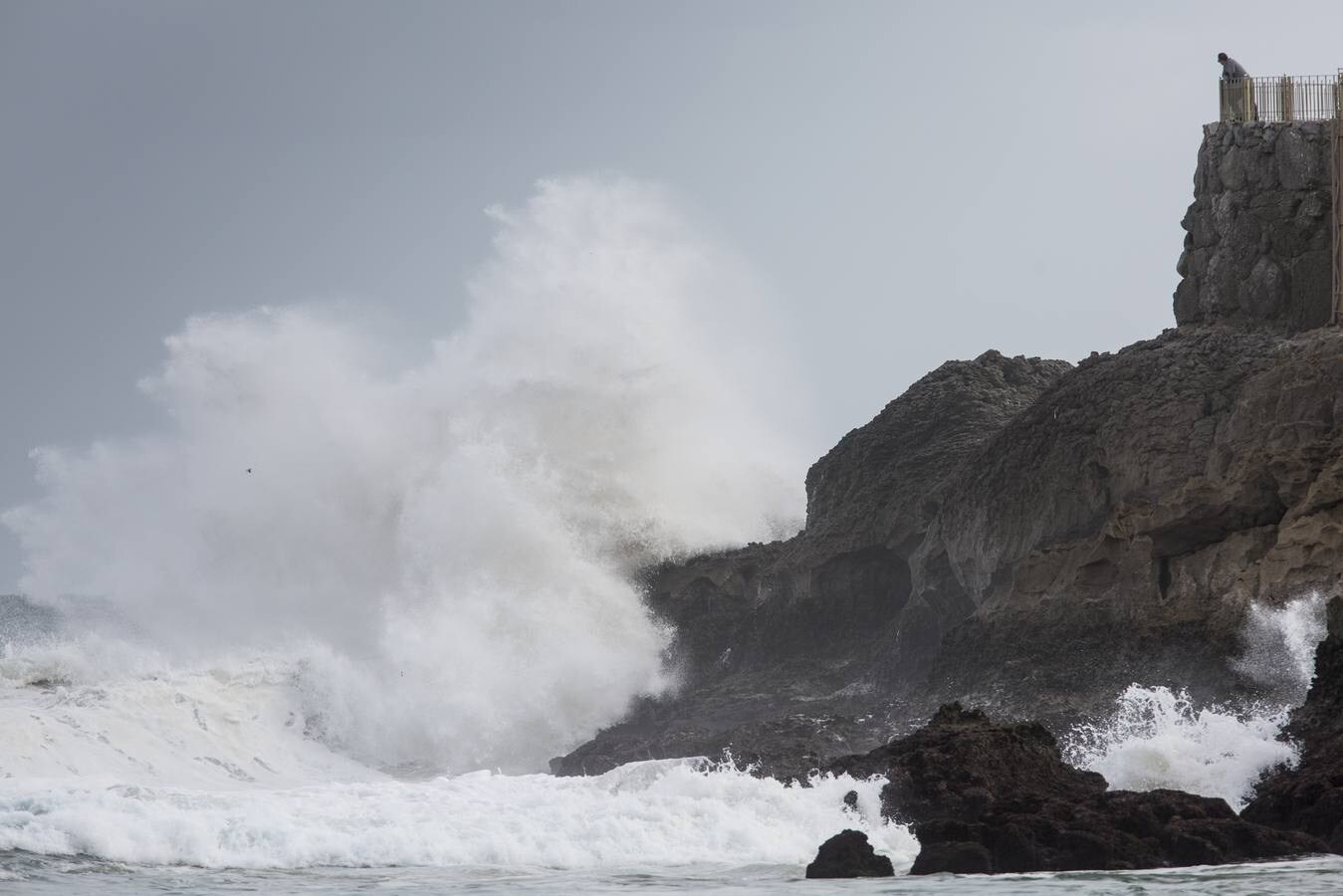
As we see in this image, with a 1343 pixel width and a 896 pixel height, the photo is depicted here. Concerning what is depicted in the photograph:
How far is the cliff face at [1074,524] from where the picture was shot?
20.8 meters

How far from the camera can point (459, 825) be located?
16266mm

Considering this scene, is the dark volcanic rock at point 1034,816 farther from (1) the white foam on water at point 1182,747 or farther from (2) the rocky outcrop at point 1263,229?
(2) the rocky outcrop at point 1263,229

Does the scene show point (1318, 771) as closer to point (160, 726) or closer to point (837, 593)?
point (837, 593)

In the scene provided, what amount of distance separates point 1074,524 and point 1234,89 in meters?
→ 6.15

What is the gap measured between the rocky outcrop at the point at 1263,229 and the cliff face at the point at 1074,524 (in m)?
0.03

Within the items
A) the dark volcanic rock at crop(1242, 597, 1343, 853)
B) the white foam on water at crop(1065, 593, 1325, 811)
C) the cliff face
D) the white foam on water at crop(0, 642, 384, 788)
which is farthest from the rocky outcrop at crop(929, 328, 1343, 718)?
the white foam on water at crop(0, 642, 384, 788)

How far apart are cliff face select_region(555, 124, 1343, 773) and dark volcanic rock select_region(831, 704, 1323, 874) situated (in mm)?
3574

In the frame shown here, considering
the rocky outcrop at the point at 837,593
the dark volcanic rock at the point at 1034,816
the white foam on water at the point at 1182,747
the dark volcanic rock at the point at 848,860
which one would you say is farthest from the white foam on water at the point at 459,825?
the rocky outcrop at the point at 837,593

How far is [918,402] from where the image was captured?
95.2ft

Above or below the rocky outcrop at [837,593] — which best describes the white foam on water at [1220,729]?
below

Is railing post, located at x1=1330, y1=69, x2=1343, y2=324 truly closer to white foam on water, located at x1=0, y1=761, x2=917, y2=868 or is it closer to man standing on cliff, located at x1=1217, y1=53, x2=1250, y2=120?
man standing on cliff, located at x1=1217, y1=53, x2=1250, y2=120

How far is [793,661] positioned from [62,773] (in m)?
9.93

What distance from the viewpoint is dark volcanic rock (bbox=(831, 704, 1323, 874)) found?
1370 cm

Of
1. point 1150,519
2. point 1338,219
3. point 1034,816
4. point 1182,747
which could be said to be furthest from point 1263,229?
point 1034,816
